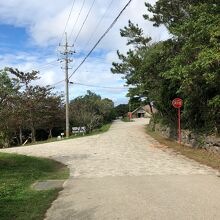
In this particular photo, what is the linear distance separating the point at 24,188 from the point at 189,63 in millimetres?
9847

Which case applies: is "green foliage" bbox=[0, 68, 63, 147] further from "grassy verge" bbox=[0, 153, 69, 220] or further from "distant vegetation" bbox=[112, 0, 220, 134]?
"grassy verge" bbox=[0, 153, 69, 220]

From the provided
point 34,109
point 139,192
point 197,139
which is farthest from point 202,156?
point 34,109

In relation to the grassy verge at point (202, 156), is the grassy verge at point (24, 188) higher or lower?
lower

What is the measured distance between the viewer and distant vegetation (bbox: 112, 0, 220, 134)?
47.9ft

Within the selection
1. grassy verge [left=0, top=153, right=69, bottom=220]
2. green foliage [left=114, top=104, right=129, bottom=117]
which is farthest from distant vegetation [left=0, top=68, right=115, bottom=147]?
green foliage [left=114, top=104, right=129, bottom=117]

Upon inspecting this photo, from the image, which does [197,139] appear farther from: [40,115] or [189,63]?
[40,115]

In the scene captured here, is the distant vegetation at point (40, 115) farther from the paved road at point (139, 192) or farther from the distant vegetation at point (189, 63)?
the paved road at point (139, 192)

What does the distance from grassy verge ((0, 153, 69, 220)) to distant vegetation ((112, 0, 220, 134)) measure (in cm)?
651

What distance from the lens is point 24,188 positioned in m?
10.1

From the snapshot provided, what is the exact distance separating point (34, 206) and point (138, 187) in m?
2.94

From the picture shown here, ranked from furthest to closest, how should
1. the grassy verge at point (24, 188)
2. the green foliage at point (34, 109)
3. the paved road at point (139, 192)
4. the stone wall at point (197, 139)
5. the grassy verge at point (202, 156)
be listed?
the green foliage at point (34, 109) < the stone wall at point (197, 139) < the grassy verge at point (202, 156) < the grassy verge at point (24, 188) < the paved road at point (139, 192)

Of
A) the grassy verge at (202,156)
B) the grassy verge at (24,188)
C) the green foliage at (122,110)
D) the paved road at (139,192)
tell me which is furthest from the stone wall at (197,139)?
the green foliage at (122,110)

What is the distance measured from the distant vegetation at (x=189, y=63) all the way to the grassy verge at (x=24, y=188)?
256 inches

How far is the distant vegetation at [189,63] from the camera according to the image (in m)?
14.6
